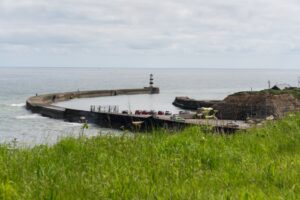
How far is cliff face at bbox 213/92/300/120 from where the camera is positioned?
1930 inches

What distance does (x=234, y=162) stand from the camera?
700 centimetres

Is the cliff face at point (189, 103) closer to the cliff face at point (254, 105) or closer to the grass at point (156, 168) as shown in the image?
the cliff face at point (254, 105)

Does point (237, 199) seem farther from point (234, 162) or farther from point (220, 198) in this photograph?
point (234, 162)

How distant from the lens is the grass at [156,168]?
4.87 meters

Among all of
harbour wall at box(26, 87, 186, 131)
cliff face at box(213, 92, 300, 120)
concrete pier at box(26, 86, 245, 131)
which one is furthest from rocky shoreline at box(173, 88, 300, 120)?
harbour wall at box(26, 87, 186, 131)

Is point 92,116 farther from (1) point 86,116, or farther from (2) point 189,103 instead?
(2) point 189,103

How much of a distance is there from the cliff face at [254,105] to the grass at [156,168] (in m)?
40.1

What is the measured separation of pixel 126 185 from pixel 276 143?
430 centimetres

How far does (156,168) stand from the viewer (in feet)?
20.3

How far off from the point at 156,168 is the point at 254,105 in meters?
46.8

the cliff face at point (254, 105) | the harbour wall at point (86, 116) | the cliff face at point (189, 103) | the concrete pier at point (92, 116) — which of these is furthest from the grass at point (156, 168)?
the cliff face at point (189, 103)

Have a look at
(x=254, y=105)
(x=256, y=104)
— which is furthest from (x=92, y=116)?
Result: (x=256, y=104)

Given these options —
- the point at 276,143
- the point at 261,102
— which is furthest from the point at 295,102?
the point at 276,143

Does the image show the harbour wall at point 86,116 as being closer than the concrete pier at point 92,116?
No
